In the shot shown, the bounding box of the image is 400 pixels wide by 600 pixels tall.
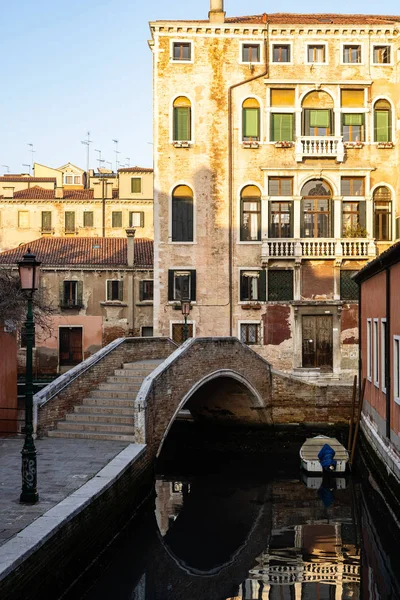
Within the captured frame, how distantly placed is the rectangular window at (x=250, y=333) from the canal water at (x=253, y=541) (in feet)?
23.9

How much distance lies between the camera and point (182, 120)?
24.6 m

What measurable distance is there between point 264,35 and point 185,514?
17104 mm

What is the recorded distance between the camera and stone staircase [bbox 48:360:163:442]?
1283 centimetres

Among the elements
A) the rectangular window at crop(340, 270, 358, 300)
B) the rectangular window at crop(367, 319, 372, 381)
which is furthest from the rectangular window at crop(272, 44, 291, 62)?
the rectangular window at crop(367, 319, 372, 381)

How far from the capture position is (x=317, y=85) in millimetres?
24328

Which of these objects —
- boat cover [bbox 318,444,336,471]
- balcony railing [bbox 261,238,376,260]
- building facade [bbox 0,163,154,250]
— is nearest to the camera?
boat cover [bbox 318,444,336,471]

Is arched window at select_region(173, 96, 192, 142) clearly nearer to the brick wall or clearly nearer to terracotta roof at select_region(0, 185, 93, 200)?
the brick wall

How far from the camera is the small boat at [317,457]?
51.6ft

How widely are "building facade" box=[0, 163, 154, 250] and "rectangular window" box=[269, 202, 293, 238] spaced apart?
52.7 feet

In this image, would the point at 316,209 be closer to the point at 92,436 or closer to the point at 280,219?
the point at 280,219

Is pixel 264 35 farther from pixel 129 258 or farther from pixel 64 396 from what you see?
pixel 64 396

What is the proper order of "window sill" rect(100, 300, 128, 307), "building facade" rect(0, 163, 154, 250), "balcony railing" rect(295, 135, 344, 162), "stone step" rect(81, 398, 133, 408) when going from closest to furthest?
"stone step" rect(81, 398, 133, 408) < "balcony railing" rect(295, 135, 344, 162) < "window sill" rect(100, 300, 128, 307) < "building facade" rect(0, 163, 154, 250)

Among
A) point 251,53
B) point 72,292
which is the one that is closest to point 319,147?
point 251,53

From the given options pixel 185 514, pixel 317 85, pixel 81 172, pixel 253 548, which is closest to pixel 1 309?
pixel 185 514
